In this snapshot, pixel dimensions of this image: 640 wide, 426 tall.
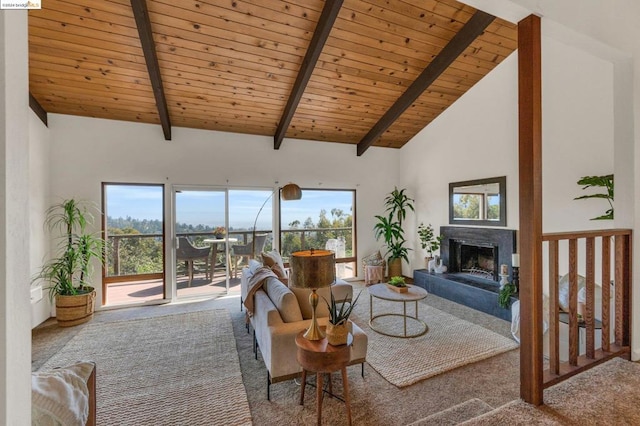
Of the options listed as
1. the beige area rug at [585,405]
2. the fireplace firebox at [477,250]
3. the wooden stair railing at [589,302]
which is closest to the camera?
the beige area rug at [585,405]

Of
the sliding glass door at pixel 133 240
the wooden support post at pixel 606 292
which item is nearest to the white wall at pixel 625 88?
the wooden support post at pixel 606 292

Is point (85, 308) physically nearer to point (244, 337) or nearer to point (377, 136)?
point (244, 337)

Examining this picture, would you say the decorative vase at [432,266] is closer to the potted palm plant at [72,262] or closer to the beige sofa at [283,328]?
the beige sofa at [283,328]

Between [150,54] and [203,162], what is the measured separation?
191cm

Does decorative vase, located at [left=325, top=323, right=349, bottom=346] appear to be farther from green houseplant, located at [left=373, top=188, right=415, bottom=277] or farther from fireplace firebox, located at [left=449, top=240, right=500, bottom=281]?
green houseplant, located at [left=373, top=188, right=415, bottom=277]

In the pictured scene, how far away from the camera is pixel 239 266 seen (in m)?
5.20

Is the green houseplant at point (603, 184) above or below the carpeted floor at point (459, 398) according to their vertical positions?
above

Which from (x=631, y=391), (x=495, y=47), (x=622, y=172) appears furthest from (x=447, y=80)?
(x=631, y=391)

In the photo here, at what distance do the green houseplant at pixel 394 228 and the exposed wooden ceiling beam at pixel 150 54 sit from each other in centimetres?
418

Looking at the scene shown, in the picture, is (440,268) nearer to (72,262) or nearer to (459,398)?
(459,398)

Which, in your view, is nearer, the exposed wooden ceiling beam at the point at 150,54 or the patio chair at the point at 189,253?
the exposed wooden ceiling beam at the point at 150,54

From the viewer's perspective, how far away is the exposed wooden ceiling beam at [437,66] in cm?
334

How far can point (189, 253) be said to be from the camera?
477 cm

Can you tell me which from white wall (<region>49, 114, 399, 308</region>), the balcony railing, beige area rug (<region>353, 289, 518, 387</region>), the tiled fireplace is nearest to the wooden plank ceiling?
white wall (<region>49, 114, 399, 308</region>)
